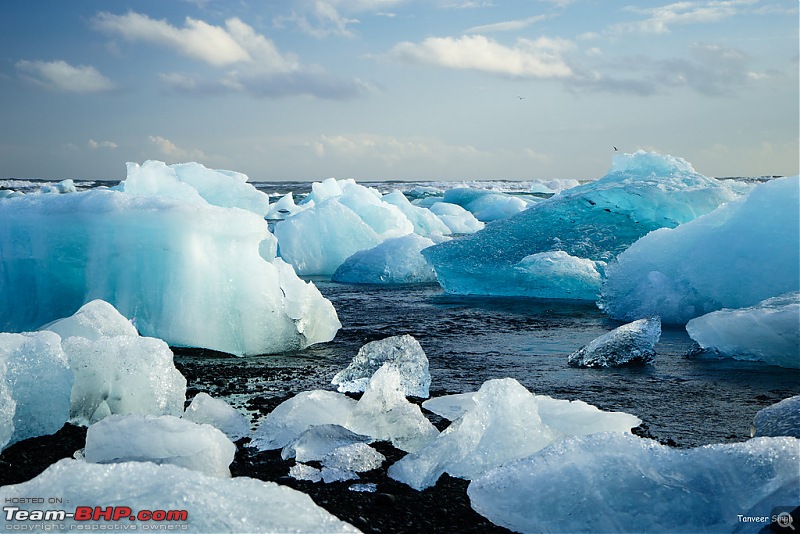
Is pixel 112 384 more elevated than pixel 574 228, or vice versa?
pixel 574 228

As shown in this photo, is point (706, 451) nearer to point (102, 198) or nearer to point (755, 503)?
point (755, 503)

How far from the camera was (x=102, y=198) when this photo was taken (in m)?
4.97

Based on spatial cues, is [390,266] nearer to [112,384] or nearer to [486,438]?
[112,384]

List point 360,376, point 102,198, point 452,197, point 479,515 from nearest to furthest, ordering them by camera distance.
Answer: point 479,515 → point 360,376 → point 102,198 → point 452,197

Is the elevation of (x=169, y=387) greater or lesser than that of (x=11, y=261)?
lesser

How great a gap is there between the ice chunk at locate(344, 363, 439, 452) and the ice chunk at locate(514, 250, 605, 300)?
198 inches

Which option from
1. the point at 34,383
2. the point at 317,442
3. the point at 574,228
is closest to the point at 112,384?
the point at 34,383

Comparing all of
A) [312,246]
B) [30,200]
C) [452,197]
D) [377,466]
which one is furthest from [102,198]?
[452,197]

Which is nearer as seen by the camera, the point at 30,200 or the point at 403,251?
the point at 30,200

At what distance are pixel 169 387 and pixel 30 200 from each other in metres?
2.45

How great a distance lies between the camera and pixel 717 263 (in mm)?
6320

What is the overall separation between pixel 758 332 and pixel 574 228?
14.6ft

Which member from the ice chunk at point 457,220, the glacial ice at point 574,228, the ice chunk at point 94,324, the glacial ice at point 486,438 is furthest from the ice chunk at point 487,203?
the glacial ice at point 486,438

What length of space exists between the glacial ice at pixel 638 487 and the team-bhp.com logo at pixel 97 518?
0.99m
